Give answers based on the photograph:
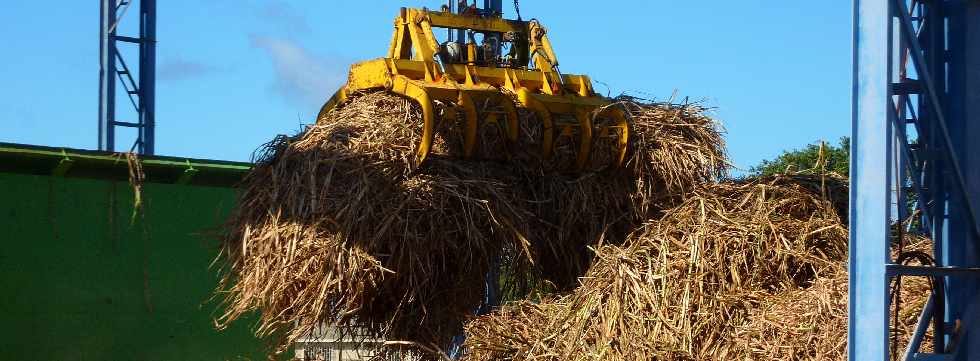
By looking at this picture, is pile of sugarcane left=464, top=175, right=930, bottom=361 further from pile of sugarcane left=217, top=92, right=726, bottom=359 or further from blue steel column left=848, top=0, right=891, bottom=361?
blue steel column left=848, top=0, right=891, bottom=361

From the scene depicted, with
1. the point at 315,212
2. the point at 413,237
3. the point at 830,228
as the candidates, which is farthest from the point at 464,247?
the point at 830,228

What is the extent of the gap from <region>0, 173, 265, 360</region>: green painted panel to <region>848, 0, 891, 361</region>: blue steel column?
6.96 meters

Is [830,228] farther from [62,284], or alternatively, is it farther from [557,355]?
[62,284]

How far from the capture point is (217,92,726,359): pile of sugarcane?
820 centimetres

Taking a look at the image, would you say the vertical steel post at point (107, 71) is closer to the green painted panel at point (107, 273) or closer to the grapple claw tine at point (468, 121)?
the green painted panel at point (107, 273)

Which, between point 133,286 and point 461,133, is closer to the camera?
point 461,133

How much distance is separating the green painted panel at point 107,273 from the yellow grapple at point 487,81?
325cm

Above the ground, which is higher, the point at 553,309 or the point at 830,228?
the point at 830,228

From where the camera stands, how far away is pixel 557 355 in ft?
25.9

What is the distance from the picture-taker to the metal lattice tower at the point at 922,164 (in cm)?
561

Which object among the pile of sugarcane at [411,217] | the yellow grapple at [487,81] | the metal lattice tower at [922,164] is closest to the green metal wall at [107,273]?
the pile of sugarcane at [411,217]

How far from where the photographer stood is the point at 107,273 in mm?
12195

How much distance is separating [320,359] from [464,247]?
1360 millimetres

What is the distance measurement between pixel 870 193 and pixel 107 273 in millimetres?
8436
